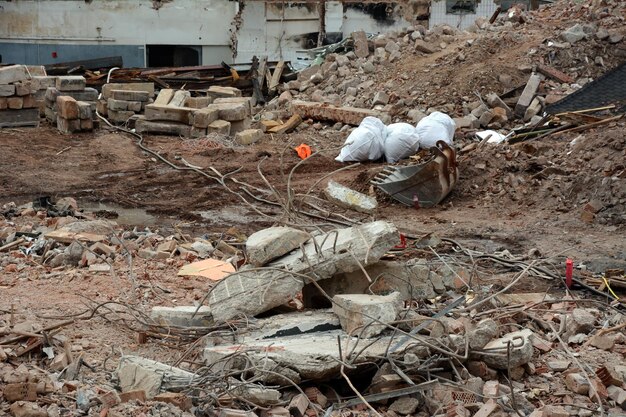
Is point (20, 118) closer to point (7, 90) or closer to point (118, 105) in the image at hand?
point (7, 90)

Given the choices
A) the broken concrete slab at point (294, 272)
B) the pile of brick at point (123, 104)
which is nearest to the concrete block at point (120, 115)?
the pile of brick at point (123, 104)

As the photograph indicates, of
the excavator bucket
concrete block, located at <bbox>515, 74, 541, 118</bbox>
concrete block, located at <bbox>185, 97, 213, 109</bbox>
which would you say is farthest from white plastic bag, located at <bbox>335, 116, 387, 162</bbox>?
concrete block, located at <bbox>185, 97, 213, 109</bbox>

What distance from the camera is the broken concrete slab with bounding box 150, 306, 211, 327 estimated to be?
7250mm

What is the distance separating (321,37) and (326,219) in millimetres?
16674

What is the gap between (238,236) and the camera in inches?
435

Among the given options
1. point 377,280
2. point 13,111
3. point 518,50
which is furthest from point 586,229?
point 13,111

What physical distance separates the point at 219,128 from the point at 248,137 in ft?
1.95

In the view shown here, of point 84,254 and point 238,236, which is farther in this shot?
point 238,236

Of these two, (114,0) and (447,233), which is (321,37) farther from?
(447,233)

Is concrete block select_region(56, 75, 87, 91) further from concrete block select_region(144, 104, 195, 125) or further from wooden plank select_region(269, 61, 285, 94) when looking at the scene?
wooden plank select_region(269, 61, 285, 94)

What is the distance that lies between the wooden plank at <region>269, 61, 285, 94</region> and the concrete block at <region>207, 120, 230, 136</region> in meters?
5.36

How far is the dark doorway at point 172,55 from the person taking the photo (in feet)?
93.4

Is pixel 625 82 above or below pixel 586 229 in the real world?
above

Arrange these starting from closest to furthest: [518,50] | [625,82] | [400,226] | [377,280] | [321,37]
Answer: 1. [377,280]
2. [400,226]
3. [625,82]
4. [518,50]
5. [321,37]
